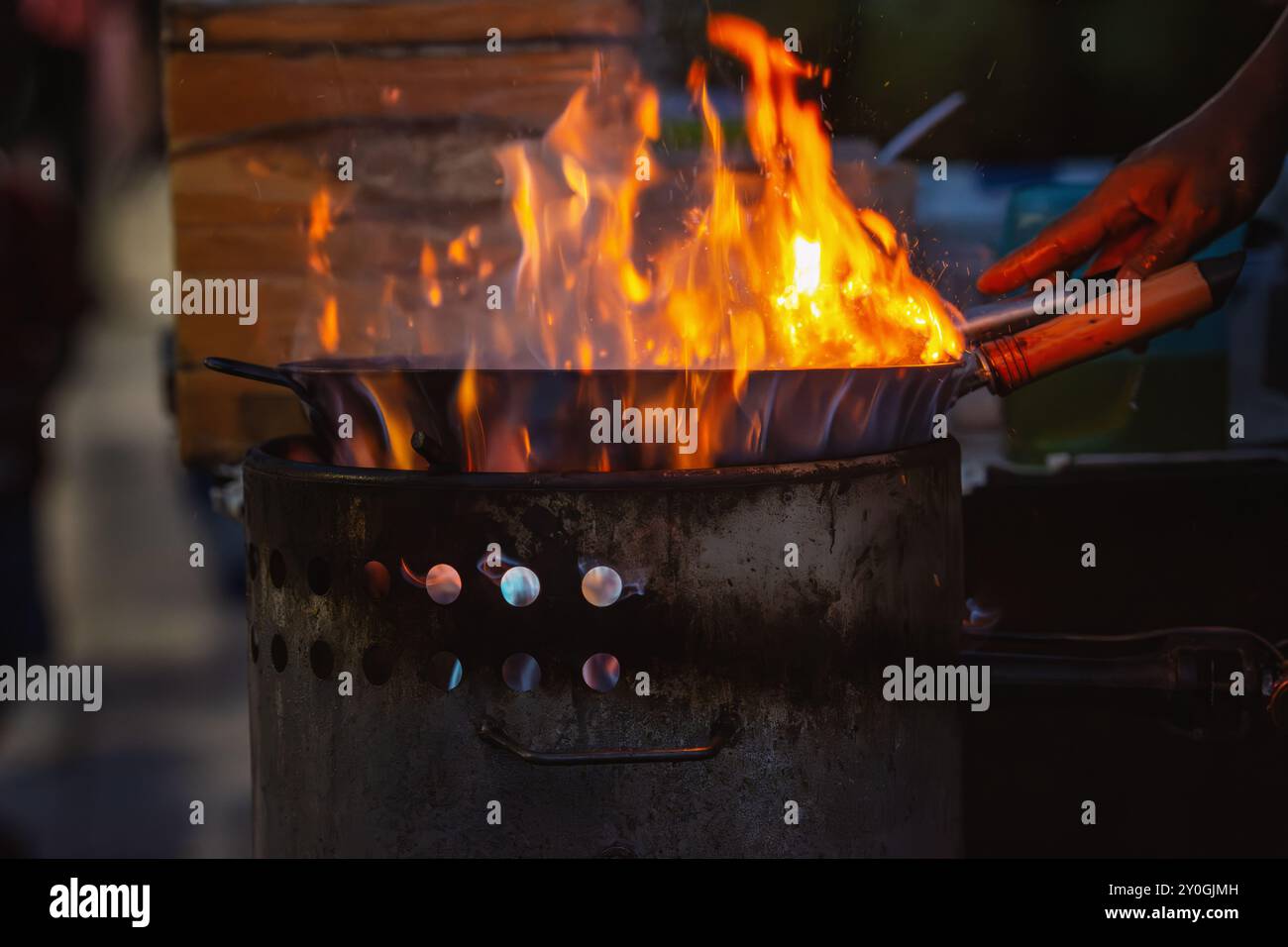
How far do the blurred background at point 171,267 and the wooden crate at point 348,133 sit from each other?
13cm

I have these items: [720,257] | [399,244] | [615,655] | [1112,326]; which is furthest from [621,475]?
[399,244]

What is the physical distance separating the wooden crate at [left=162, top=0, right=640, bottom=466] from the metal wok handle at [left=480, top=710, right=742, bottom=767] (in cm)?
175

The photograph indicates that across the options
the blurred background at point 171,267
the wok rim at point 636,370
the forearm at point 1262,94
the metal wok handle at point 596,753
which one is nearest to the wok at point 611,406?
the wok rim at point 636,370

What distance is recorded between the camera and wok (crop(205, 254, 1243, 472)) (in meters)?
1.54

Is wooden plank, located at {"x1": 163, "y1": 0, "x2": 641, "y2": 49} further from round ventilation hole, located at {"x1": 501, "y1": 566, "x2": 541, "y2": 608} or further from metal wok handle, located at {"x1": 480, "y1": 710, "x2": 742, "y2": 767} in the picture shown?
metal wok handle, located at {"x1": 480, "y1": 710, "x2": 742, "y2": 767}

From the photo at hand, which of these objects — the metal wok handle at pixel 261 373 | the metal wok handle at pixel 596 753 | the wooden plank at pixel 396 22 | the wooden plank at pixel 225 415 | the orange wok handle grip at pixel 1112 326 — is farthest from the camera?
the wooden plank at pixel 225 415

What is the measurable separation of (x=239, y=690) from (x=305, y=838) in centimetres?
239

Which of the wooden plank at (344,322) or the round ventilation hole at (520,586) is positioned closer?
the round ventilation hole at (520,586)

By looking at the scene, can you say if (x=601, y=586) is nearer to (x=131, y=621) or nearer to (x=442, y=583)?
(x=442, y=583)

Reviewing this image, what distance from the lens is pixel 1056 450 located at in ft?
9.95

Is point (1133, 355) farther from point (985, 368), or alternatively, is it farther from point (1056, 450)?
point (985, 368)

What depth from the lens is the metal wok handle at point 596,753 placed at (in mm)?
1458

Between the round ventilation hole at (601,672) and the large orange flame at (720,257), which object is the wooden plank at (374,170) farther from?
the round ventilation hole at (601,672)

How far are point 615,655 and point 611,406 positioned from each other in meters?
0.31
